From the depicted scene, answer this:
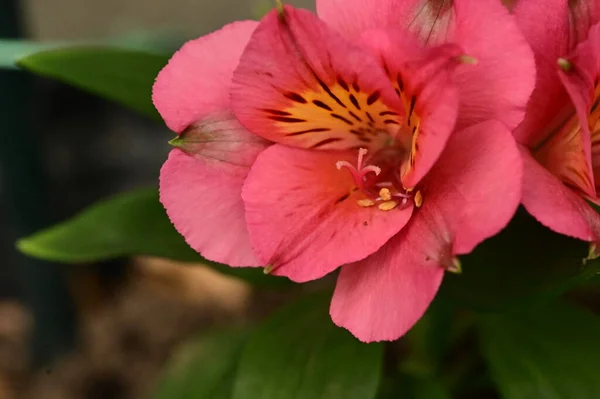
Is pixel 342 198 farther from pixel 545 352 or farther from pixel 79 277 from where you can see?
pixel 79 277

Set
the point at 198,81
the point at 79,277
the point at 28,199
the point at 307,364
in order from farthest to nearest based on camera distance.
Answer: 1. the point at 79,277
2. the point at 28,199
3. the point at 307,364
4. the point at 198,81

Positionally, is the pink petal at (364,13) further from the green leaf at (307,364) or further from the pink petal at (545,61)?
the green leaf at (307,364)

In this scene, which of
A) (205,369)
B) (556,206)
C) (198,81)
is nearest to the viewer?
(556,206)

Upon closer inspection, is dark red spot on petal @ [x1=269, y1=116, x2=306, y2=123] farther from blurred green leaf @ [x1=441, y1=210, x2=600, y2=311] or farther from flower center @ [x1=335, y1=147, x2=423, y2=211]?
blurred green leaf @ [x1=441, y1=210, x2=600, y2=311]

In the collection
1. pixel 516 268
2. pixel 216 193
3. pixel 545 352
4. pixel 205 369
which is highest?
pixel 216 193

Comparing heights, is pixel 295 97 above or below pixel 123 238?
above

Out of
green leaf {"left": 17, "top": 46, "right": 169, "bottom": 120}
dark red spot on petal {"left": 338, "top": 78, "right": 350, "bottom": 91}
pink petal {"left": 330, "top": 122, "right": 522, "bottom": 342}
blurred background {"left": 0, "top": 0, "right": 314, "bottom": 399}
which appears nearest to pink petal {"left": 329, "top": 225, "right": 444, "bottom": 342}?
pink petal {"left": 330, "top": 122, "right": 522, "bottom": 342}

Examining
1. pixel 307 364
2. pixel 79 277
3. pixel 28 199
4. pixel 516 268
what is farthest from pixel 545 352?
pixel 79 277
